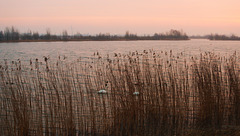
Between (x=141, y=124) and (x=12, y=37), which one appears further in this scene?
(x=12, y=37)

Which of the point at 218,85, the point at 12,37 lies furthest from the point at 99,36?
the point at 218,85

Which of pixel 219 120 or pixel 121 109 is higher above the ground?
pixel 121 109

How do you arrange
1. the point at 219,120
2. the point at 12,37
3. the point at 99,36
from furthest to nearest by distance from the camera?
1. the point at 99,36
2. the point at 12,37
3. the point at 219,120

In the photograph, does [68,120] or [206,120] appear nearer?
[68,120]

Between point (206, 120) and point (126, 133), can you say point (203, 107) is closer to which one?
point (206, 120)

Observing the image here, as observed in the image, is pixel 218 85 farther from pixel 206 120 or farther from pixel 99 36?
pixel 99 36

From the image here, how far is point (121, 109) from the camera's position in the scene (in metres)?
6.05

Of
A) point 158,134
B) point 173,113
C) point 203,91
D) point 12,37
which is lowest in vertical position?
point 158,134

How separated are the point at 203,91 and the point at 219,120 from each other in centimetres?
101

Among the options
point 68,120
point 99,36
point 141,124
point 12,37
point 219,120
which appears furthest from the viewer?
point 99,36

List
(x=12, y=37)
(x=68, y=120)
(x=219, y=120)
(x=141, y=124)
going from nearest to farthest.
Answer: (x=68, y=120) < (x=141, y=124) < (x=219, y=120) < (x=12, y=37)

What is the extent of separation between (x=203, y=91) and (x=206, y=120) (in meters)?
0.87

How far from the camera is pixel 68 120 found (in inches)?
229

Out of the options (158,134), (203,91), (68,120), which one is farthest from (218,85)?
(68,120)
